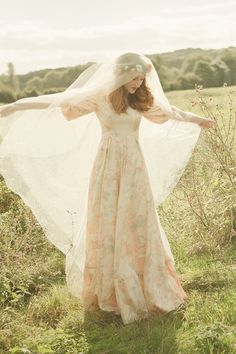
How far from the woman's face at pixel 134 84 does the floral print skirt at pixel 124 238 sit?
0.38 metres

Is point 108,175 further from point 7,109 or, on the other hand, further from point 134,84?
point 7,109

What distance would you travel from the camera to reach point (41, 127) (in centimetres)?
496

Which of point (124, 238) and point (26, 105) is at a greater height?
point (26, 105)

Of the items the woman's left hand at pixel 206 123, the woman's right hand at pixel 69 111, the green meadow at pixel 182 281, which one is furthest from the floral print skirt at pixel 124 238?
the woman's left hand at pixel 206 123

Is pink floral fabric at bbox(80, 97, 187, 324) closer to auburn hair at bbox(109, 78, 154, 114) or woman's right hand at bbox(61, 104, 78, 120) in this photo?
auburn hair at bbox(109, 78, 154, 114)

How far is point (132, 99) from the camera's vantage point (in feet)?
15.0

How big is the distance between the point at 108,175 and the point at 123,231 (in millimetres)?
485

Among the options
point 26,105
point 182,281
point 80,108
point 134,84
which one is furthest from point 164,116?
point 182,281

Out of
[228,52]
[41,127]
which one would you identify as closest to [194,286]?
[41,127]

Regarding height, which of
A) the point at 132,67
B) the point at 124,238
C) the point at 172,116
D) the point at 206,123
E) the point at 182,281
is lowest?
the point at 182,281

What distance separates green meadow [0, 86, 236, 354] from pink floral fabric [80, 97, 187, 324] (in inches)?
7.3

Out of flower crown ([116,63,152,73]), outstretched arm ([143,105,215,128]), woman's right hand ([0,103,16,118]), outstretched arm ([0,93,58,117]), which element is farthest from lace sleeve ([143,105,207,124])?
woman's right hand ([0,103,16,118])

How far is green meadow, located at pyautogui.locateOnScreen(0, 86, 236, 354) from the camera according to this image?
4.20m

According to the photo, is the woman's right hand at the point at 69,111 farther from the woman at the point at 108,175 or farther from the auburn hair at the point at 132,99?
the auburn hair at the point at 132,99
